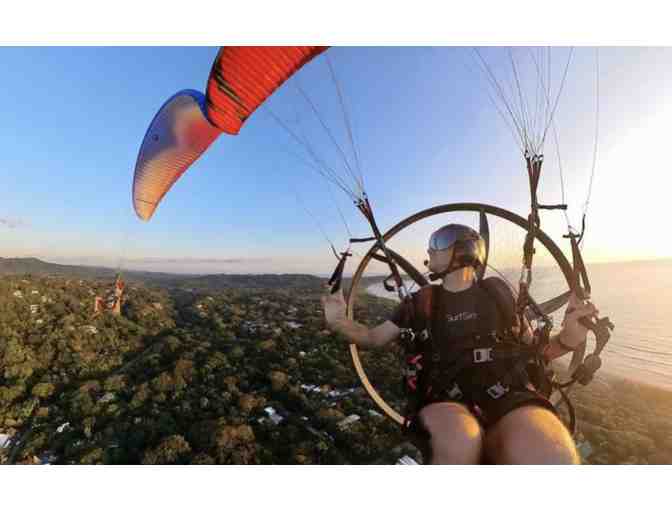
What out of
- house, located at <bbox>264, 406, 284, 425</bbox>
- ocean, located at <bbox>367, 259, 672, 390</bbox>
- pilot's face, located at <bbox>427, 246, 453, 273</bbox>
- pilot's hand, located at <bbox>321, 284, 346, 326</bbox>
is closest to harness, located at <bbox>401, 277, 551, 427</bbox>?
pilot's face, located at <bbox>427, 246, 453, 273</bbox>

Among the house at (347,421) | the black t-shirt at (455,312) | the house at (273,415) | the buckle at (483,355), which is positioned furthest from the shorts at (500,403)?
the house at (273,415)

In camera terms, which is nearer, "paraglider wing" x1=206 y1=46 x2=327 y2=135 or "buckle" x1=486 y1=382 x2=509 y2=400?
"buckle" x1=486 y1=382 x2=509 y2=400

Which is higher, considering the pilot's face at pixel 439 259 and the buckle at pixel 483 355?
the pilot's face at pixel 439 259

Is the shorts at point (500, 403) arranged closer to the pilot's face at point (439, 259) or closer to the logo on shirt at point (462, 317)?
the logo on shirt at point (462, 317)

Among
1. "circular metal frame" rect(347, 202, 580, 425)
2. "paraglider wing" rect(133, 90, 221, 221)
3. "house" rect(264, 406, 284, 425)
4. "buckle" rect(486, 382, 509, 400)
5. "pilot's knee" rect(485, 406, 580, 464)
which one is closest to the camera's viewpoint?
"pilot's knee" rect(485, 406, 580, 464)

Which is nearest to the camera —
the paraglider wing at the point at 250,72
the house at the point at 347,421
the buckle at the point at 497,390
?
the buckle at the point at 497,390

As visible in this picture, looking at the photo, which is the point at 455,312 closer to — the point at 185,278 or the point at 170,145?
the point at 170,145

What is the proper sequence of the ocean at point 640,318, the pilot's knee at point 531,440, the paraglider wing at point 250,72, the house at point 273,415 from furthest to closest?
the house at point 273,415 < the ocean at point 640,318 < the paraglider wing at point 250,72 < the pilot's knee at point 531,440

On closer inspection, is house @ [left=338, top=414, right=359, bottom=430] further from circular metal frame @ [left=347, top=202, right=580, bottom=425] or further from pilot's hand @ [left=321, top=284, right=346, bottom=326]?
pilot's hand @ [left=321, top=284, right=346, bottom=326]
